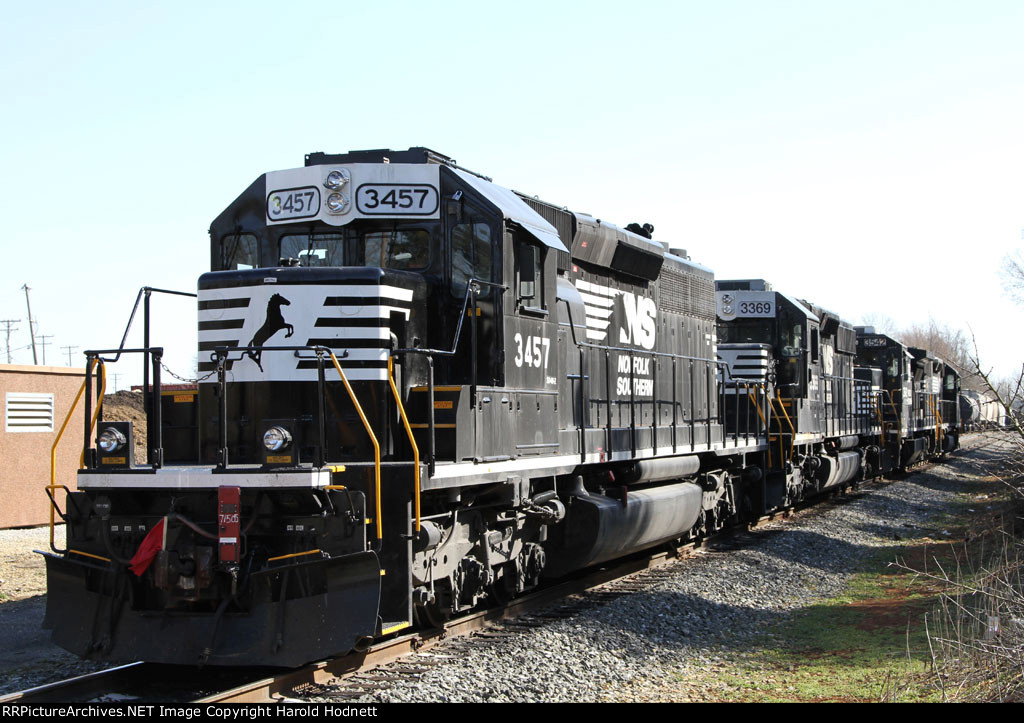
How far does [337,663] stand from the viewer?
6.49 metres

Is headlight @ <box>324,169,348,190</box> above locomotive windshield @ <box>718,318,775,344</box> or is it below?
above

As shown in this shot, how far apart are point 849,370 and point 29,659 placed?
19.7 meters

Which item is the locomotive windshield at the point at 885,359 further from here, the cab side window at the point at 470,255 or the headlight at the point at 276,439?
the headlight at the point at 276,439

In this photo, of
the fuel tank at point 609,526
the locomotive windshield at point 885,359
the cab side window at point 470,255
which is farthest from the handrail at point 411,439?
the locomotive windshield at point 885,359

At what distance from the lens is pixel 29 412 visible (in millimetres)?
15805

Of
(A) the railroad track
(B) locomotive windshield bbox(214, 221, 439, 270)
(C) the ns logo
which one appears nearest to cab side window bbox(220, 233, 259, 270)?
(B) locomotive windshield bbox(214, 221, 439, 270)

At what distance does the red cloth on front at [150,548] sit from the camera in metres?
6.14

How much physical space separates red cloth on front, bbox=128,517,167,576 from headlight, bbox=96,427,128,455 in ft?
2.37

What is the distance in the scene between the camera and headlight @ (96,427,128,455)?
6594 millimetres

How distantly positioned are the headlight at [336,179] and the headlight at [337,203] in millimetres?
67

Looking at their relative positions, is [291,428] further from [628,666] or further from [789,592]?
[789,592]

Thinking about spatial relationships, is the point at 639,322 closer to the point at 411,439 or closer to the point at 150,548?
the point at 411,439

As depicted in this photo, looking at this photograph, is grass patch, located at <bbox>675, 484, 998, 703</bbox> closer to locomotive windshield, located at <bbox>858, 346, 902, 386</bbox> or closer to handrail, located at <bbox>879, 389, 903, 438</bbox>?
handrail, located at <bbox>879, 389, 903, 438</bbox>

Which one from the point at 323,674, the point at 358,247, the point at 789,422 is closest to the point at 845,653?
the point at 323,674
